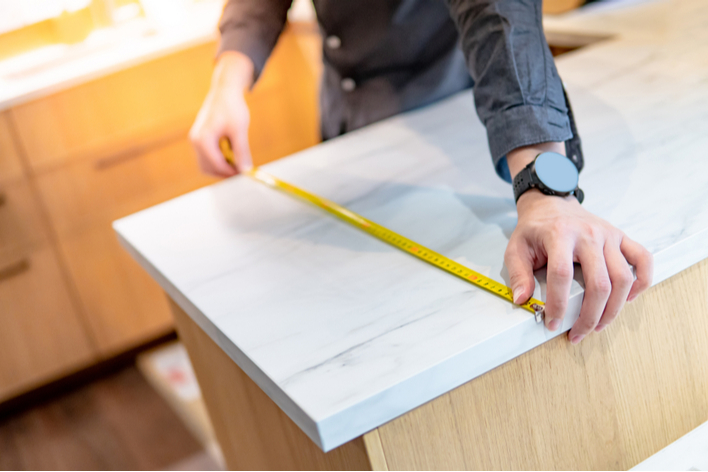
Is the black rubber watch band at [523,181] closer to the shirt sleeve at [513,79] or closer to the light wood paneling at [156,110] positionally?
the shirt sleeve at [513,79]

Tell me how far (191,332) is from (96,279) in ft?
4.88

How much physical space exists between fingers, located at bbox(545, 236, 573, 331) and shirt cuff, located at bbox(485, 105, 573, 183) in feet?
0.60

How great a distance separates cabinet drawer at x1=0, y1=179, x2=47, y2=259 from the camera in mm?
2197

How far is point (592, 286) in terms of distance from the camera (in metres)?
0.65

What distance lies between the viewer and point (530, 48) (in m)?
0.84

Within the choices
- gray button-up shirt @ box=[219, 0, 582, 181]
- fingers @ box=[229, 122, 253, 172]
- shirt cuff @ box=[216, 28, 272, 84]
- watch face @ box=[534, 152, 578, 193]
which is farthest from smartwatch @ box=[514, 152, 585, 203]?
shirt cuff @ box=[216, 28, 272, 84]

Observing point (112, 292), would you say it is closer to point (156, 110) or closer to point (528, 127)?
point (156, 110)

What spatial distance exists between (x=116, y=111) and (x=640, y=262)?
2.05 metres

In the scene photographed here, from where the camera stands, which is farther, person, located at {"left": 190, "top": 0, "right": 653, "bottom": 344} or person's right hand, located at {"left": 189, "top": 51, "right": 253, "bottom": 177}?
person's right hand, located at {"left": 189, "top": 51, "right": 253, "bottom": 177}

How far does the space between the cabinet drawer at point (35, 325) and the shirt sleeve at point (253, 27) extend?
53.1 inches

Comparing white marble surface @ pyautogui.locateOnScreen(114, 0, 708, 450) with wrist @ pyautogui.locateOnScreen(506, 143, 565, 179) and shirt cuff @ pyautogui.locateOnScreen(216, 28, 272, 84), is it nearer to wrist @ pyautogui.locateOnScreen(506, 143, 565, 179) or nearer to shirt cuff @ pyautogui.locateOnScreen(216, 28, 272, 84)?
wrist @ pyautogui.locateOnScreen(506, 143, 565, 179)

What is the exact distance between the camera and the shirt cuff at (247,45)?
4.15 ft

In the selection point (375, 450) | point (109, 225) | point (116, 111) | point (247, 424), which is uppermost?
point (116, 111)

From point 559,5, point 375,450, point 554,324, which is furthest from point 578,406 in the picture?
point 559,5
